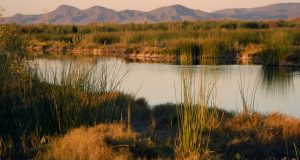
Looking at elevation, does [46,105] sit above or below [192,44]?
below

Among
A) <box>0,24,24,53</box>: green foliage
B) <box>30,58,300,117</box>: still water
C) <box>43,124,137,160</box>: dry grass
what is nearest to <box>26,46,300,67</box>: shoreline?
<box>30,58,300,117</box>: still water

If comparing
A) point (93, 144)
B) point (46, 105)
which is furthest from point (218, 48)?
point (93, 144)

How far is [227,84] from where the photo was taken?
45.2 ft

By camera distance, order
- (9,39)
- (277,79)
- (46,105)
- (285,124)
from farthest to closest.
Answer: (277,79) < (9,39) < (285,124) < (46,105)

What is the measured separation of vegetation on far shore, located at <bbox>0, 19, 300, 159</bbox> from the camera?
5859 millimetres

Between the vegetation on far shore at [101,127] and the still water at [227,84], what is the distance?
0.52 m

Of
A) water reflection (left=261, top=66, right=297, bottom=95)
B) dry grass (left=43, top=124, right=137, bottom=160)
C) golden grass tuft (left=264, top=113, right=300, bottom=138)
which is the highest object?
dry grass (left=43, top=124, right=137, bottom=160)

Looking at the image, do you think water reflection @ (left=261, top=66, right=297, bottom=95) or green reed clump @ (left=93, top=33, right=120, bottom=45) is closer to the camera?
water reflection @ (left=261, top=66, right=297, bottom=95)

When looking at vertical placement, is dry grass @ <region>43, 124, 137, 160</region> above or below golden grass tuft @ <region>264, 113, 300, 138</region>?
above

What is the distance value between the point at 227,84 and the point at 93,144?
8.45m

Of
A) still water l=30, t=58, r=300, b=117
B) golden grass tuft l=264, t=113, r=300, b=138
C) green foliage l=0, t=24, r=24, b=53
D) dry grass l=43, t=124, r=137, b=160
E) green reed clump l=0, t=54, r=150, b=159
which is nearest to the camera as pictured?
dry grass l=43, t=124, r=137, b=160

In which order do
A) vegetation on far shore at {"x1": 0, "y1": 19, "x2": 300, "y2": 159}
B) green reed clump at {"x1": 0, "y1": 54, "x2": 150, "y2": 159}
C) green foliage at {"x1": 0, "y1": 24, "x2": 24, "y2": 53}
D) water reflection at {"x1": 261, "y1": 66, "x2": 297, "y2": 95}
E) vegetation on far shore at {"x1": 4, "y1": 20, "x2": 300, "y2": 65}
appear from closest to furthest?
vegetation on far shore at {"x1": 0, "y1": 19, "x2": 300, "y2": 159} < green reed clump at {"x1": 0, "y1": 54, "x2": 150, "y2": 159} < green foliage at {"x1": 0, "y1": 24, "x2": 24, "y2": 53} < water reflection at {"x1": 261, "y1": 66, "x2": 297, "y2": 95} < vegetation on far shore at {"x1": 4, "y1": 20, "x2": 300, "y2": 65}

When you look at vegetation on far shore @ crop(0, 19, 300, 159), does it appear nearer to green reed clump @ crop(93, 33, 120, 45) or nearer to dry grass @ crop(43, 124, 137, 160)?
dry grass @ crop(43, 124, 137, 160)

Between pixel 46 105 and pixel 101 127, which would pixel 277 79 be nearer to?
pixel 46 105
